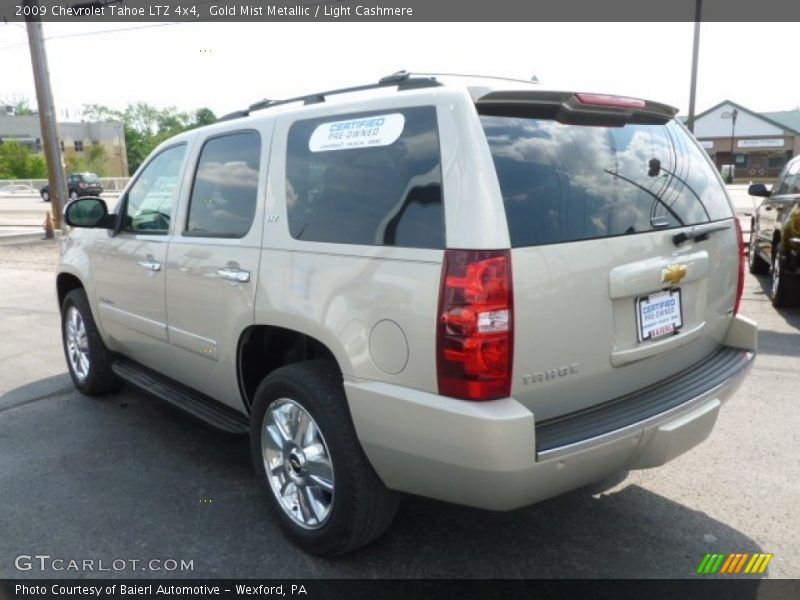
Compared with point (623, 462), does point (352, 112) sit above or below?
above

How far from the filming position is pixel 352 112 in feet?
9.30

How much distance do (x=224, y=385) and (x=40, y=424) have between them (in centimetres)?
197

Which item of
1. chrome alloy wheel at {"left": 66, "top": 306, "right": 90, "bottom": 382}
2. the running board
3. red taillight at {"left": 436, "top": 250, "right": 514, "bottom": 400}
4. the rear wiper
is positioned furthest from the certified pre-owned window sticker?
chrome alloy wheel at {"left": 66, "top": 306, "right": 90, "bottom": 382}

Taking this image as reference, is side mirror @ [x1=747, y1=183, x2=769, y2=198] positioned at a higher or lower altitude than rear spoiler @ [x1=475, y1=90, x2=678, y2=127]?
lower

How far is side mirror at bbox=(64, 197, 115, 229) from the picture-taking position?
4.51m

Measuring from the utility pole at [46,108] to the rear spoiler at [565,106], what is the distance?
1678cm

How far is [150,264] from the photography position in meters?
4.02

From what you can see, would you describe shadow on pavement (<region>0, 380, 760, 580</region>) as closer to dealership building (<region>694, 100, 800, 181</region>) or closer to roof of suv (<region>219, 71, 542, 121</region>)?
roof of suv (<region>219, 71, 542, 121</region>)

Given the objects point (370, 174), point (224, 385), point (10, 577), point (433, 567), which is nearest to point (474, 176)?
point (370, 174)

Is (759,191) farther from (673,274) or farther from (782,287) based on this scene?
(673,274)

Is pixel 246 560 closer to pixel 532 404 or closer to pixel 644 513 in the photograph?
pixel 532 404

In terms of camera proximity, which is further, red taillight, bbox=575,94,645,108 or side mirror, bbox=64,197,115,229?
side mirror, bbox=64,197,115,229

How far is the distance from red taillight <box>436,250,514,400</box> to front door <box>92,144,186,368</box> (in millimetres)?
2191

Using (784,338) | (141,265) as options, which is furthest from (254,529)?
(784,338)
